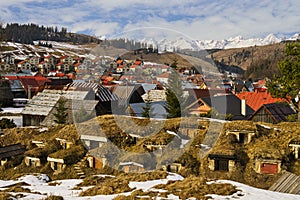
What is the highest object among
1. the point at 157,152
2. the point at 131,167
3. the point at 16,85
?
the point at 16,85

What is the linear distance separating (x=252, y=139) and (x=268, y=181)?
9.66ft

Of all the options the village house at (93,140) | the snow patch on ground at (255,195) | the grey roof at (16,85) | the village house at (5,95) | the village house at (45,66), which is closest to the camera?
the snow patch on ground at (255,195)

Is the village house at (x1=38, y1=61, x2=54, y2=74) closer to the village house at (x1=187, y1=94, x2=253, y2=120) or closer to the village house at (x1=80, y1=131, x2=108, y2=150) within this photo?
the village house at (x1=187, y1=94, x2=253, y2=120)

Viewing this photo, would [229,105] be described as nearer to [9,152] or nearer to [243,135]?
[243,135]

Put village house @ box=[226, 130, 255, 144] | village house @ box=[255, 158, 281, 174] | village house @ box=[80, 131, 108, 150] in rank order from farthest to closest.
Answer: village house @ box=[80, 131, 108, 150] → village house @ box=[226, 130, 255, 144] → village house @ box=[255, 158, 281, 174]

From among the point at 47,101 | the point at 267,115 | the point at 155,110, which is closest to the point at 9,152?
the point at 47,101

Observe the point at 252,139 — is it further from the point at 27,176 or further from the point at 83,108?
the point at 83,108

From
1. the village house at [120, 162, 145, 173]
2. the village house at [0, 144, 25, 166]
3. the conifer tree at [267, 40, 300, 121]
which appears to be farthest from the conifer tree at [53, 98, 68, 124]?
the conifer tree at [267, 40, 300, 121]

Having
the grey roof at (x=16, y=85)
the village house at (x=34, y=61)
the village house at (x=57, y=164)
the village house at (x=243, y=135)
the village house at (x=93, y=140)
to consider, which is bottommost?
the village house at (x=57, y=164)

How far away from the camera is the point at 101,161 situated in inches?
624

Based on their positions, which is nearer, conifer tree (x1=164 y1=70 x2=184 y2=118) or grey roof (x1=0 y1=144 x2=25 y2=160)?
grey roof (x1=0 y1=144 x2=25 y2=160)

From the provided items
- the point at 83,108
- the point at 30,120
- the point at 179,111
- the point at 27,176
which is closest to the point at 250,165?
the point at 27,176

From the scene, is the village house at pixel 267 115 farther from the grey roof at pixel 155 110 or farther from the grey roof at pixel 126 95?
the grey roof at pixel 126 95

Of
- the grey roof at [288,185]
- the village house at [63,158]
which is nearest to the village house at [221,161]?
the grey roof at [288,185]
